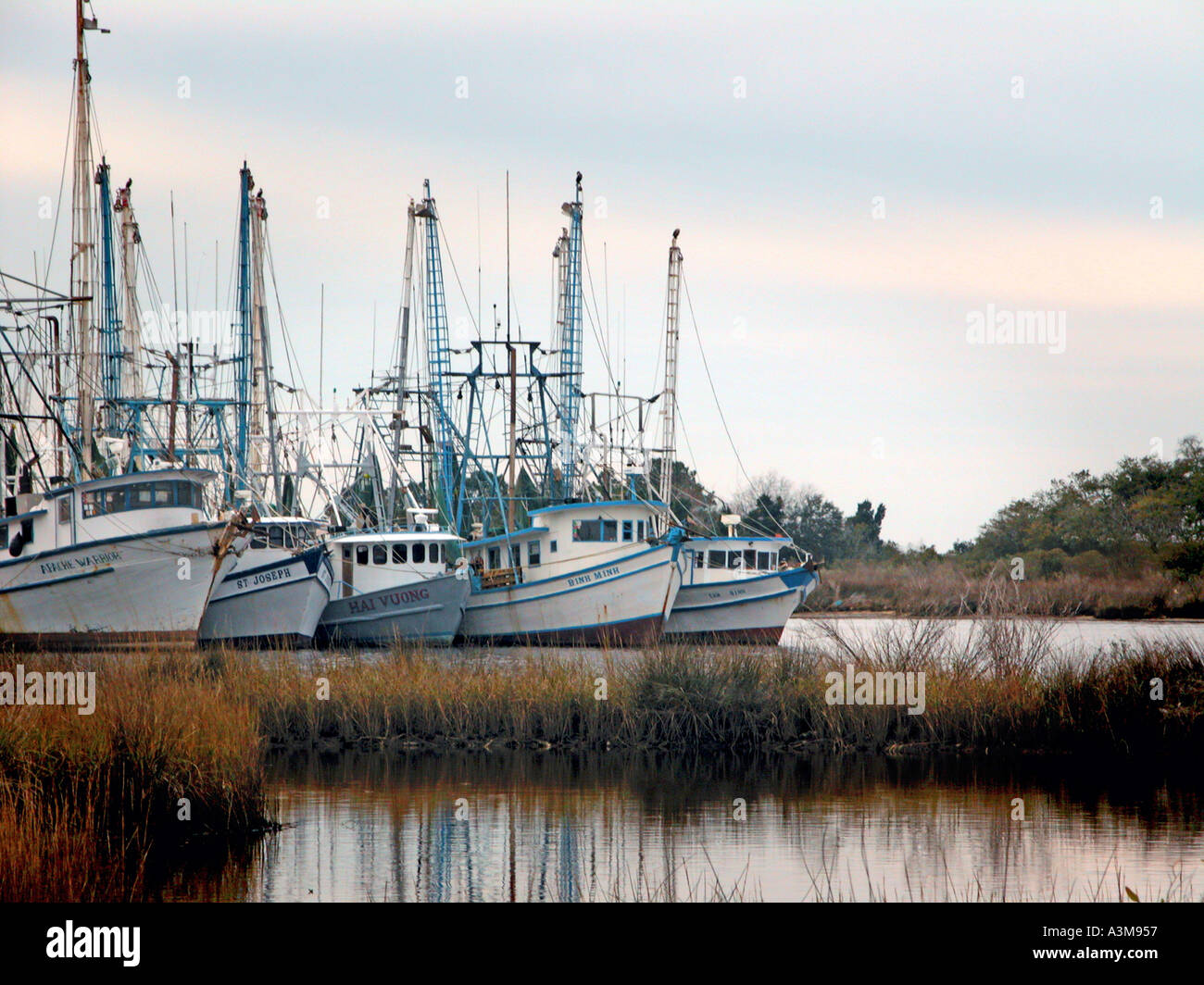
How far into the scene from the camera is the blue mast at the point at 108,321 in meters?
47.8

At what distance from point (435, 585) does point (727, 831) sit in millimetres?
31464

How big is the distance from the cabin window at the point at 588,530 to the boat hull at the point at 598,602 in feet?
4.96

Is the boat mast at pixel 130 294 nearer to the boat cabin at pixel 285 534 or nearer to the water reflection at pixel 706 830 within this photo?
the boat cabin at pixel 285 534

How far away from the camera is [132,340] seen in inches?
2058

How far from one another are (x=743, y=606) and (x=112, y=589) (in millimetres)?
21914

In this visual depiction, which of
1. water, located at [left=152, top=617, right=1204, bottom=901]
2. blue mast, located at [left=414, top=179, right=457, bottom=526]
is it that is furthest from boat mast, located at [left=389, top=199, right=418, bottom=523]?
water, located at [left=152, top=617, right=1204, bottom=901]

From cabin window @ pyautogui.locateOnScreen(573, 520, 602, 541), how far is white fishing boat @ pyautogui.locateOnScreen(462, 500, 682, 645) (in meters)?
0.03

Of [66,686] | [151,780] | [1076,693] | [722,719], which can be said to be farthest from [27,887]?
[1076,693]

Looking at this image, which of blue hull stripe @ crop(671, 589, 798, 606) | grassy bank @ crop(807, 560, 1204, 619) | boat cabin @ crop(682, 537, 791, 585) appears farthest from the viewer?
grassy bank @ crop(807, 560, 1204, 619)

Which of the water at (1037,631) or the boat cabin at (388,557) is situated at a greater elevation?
the boat cabin at (388,557)

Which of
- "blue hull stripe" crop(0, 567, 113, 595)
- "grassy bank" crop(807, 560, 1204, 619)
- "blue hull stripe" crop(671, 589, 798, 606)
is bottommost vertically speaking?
"grassy bank" crop(807, 560, 1204, 619)

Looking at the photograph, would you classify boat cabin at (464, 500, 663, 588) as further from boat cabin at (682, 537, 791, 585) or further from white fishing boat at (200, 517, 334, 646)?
white fishing boat at (200, 517, 334, 646)

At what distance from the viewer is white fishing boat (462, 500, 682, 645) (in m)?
48.5

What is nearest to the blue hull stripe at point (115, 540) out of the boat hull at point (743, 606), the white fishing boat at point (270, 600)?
the white fishing boat at point (270, 600)
